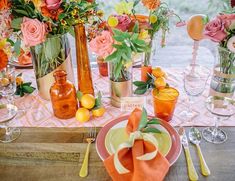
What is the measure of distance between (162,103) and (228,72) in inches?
10.0

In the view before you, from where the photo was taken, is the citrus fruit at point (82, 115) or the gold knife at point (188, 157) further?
the citrus fruit at point (82, 115)

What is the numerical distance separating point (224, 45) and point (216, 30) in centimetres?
8

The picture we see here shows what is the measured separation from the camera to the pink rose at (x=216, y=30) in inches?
35.3

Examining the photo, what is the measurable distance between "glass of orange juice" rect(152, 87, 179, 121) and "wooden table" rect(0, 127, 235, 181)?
0.49ft

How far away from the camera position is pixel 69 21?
0.93m

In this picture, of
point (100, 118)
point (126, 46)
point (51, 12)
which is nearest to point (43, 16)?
point (51, 12)

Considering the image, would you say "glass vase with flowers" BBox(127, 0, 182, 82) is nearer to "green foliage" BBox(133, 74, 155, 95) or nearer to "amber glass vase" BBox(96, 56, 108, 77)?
"green foliage" BBox(133, 74, 155, 95)

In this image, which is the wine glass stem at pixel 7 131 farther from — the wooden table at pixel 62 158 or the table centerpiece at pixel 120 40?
the table centerpiece at pixel 120 40

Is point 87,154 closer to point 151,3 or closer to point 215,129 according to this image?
point 215,129

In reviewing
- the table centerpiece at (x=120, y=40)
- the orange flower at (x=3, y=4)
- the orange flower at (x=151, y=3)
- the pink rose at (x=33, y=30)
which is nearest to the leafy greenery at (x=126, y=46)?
the table centerpiece at (x=120, y=40)

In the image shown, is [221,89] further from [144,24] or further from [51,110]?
[51,110]

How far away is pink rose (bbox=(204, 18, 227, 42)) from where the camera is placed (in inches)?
35.3

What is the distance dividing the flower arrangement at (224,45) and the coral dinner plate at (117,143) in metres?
0.28

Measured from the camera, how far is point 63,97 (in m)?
1.00
